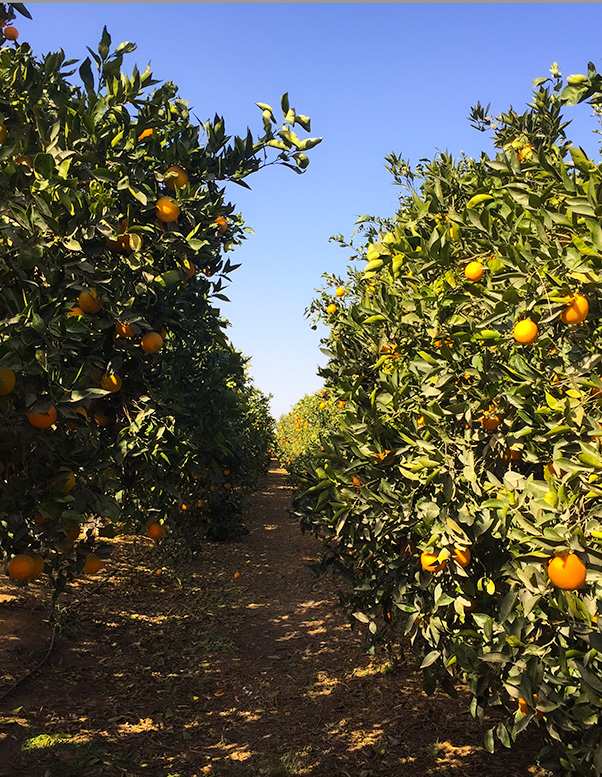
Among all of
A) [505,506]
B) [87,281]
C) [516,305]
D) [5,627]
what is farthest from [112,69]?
[5,627]

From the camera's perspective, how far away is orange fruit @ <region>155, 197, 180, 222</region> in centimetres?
344

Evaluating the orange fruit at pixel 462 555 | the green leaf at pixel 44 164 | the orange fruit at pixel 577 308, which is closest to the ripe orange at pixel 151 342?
the green leaf at pixel 44 164

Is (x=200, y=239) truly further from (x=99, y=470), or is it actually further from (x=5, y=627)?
(x=5, y=627)

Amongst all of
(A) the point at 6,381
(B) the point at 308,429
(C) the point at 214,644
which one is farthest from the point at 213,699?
(B) the point at 308,429

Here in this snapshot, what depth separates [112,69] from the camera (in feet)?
11.1

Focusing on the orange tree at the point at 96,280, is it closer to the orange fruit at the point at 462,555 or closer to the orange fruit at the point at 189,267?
the orange fruit at the point at 189,267

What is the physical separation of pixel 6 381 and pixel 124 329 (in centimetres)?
88

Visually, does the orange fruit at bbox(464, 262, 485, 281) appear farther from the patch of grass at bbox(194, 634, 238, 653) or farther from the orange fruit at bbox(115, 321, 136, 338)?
the patch of grass at bbox(194, 634, 238, 653)

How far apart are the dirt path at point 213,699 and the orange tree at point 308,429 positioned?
1.98 meters

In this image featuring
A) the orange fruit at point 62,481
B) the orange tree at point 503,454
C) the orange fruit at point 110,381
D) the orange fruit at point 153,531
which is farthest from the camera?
the orange fruit at point 153,531

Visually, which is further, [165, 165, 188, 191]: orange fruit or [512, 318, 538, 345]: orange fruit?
[165, 165, 188, 191]: orange fruit

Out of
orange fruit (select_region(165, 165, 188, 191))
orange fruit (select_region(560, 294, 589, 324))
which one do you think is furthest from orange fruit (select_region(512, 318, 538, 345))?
orange fruit (select_region(165, 165, 188, 191))

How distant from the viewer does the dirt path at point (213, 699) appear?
13.7 ft

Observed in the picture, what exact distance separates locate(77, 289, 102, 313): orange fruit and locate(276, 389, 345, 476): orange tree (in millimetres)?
3113
